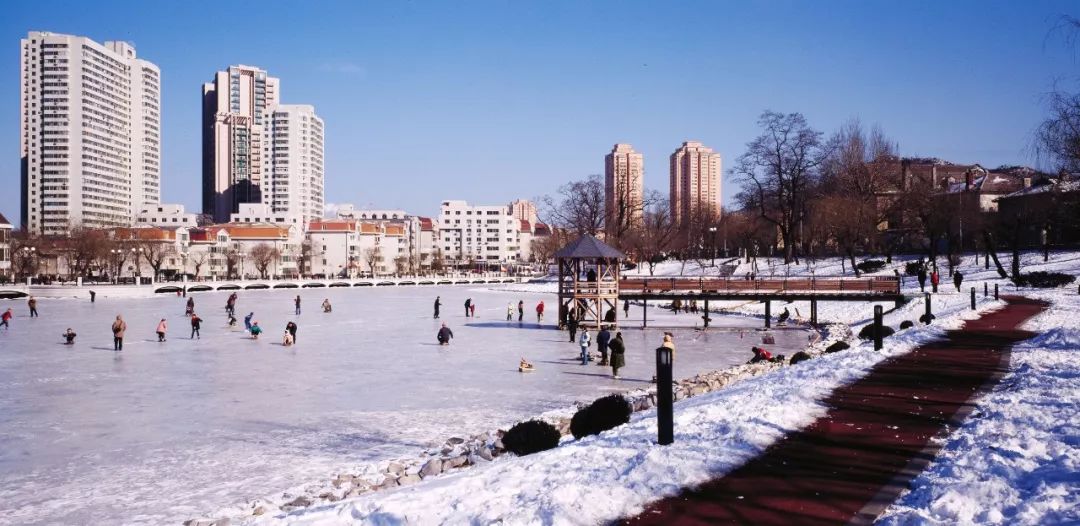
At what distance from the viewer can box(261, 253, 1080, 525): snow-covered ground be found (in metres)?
6.57

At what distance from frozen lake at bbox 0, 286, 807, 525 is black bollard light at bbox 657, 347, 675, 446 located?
6.22 metres

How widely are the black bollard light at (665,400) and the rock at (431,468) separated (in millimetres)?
4372

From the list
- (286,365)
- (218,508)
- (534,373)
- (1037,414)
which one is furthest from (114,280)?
(1037,414)

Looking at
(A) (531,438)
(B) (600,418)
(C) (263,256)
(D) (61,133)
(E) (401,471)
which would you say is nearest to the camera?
(A) (531,438)

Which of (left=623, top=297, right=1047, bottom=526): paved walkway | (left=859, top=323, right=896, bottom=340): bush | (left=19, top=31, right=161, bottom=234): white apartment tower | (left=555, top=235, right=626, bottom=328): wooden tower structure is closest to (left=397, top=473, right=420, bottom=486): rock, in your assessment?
(left=623, top=297, right=1047, bottom=526): paved walkway

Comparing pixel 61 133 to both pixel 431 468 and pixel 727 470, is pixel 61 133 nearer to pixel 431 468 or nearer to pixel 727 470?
pixel 431 468

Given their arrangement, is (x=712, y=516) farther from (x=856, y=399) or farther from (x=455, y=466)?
(x=455, y=466)

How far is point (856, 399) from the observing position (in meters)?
11.7

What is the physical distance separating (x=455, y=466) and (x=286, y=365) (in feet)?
51.6

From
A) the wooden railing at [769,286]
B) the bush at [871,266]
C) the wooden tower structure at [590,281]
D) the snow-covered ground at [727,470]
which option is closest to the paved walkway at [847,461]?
the snow-covered ground at [727,470]

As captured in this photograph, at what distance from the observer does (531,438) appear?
11.9 m

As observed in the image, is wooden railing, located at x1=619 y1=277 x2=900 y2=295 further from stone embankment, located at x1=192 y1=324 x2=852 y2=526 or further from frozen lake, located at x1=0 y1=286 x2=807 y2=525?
stone embankment, located at x1=192 y1=324 x2=852 y2=526

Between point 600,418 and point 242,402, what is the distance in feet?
36.7

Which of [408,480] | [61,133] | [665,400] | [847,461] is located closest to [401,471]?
[408,480]
